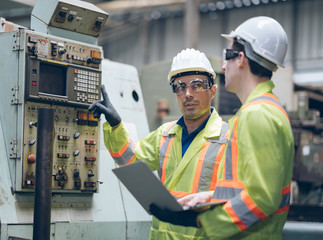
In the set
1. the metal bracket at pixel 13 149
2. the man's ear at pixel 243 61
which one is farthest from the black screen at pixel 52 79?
the man's ear at pixel 243 61

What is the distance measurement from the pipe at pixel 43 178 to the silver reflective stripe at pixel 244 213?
3.19 ft

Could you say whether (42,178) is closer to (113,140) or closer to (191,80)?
(113,140)

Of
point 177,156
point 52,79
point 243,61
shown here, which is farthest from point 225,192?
point 52,79

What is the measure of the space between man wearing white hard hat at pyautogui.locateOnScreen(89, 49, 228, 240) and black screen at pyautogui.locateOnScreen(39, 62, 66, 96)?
1.45 feet

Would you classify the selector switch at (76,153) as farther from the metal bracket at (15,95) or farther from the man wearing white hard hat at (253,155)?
the man wearing white hard hat at (253,155)

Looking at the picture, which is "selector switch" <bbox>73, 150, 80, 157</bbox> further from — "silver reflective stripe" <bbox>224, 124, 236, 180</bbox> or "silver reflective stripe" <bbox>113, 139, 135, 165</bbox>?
"silver reflective stripe" <bbox>224, 124, 236, 180</bbox>

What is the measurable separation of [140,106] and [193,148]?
157 cm

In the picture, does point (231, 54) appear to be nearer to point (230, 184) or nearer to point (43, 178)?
point (230, 184)

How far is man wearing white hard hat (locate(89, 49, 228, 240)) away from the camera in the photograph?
250 cm

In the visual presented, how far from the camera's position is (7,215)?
2.74 m

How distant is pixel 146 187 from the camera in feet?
6.66

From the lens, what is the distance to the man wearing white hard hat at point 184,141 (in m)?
2.50

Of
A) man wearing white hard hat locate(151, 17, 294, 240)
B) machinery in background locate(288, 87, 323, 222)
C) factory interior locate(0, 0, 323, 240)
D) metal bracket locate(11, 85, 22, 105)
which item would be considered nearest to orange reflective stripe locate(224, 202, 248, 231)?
man wearing white hard hat locate(151, 17, 294, 240)

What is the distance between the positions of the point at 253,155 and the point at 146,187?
469 mm
